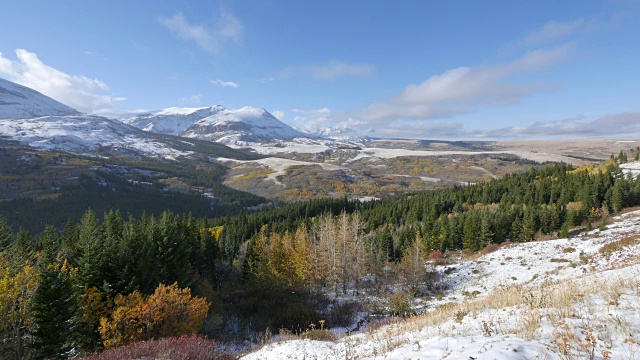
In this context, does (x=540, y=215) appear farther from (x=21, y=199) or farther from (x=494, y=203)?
(x=21, y=199)

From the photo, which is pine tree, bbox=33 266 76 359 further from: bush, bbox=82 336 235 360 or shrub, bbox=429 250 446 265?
shrub, bbox=429 250 446 265

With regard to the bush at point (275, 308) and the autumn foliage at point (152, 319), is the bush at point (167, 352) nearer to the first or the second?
the autumn foliage at point (152, 319)

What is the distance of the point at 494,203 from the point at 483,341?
377ft

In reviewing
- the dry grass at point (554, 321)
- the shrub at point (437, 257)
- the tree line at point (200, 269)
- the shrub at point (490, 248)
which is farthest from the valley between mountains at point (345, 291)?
the shrub at point (490, 248)

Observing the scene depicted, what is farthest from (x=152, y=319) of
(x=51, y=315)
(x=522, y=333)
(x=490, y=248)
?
(x=490, y=248)

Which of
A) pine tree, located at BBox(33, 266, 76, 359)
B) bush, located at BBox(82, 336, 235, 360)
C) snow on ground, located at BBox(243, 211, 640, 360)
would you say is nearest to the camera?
snow on ground, located at BBox(243, 211, 640, 360)

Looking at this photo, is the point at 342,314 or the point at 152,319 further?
the point at 342,314

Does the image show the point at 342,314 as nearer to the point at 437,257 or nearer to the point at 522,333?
the point at 522,333

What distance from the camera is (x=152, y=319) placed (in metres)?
24.6

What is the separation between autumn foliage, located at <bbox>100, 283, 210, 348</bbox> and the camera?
23922 mm

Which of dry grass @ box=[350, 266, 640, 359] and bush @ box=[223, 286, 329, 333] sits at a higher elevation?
dry grass @ box=[350, 266, 640, 359]

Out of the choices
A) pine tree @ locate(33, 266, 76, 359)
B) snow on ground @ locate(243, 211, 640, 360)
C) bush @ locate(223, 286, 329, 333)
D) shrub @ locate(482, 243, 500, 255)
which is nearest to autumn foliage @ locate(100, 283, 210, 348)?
pine tree @ locate(33, 266, 76, 359)

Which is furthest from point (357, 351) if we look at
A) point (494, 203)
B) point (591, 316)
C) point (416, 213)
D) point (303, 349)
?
point (494, 203)

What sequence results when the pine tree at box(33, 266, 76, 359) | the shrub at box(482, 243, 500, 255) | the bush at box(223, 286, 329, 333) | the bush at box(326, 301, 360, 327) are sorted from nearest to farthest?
the pine tree at box(33, 266, 76, 359), the bush at box(223, 286, 329, 333), the bush at box(326, 301, 360, 327), the shrub at box(482, 243, 500, 255)
